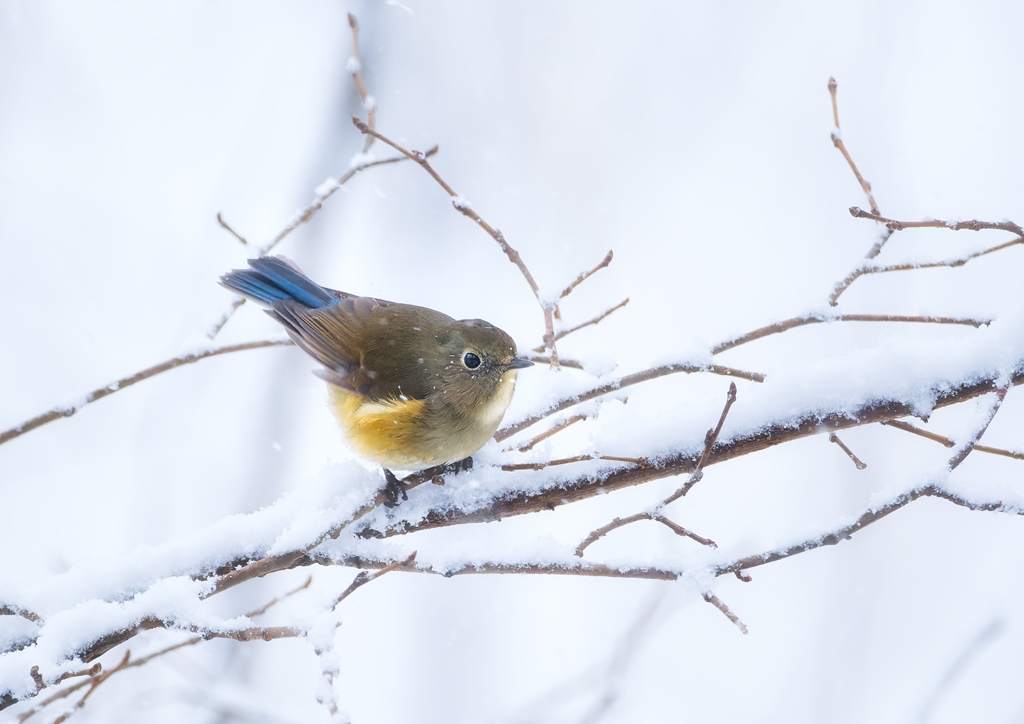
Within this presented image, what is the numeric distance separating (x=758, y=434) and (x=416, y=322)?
1.61 m

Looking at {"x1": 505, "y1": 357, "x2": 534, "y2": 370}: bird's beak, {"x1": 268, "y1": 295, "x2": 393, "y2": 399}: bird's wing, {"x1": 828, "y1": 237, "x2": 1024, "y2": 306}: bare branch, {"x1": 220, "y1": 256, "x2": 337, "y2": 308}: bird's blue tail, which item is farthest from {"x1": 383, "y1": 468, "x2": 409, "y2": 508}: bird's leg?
{"x1": 828, "y1": 237, "x2": 1024, "y2": 306}: bare branch

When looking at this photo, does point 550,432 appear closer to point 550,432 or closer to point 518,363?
point 550,432

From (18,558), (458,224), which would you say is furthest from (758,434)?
(18,558)

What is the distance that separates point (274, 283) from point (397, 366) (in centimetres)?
89

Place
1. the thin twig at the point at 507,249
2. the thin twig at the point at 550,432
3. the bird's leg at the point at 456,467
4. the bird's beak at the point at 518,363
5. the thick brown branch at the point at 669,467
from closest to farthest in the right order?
1. the thick brown branch at the point at 669,467
2. the thin twig at the point at 507,249
3. the thin twig at the point at 550,432
4. the bird's leg at the point at 456,467
5. the bird's beak at the point at 518,363

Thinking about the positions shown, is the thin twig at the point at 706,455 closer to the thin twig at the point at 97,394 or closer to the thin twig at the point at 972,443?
the thin twig at the point at 972,443

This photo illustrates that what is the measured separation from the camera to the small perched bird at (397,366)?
2561 mm

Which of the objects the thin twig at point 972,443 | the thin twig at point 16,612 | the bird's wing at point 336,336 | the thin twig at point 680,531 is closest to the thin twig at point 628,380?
the thin twig at point 680,531

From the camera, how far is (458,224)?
22.0 feet

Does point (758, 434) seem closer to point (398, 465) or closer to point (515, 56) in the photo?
point (398, 465)

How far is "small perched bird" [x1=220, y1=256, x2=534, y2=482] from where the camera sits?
8.40 ft

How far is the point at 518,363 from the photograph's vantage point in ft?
8.97

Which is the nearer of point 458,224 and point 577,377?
point 577,377

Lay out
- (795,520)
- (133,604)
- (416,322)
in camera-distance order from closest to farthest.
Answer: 1. (133,604)
2. (416,322)
3. (795,520)
